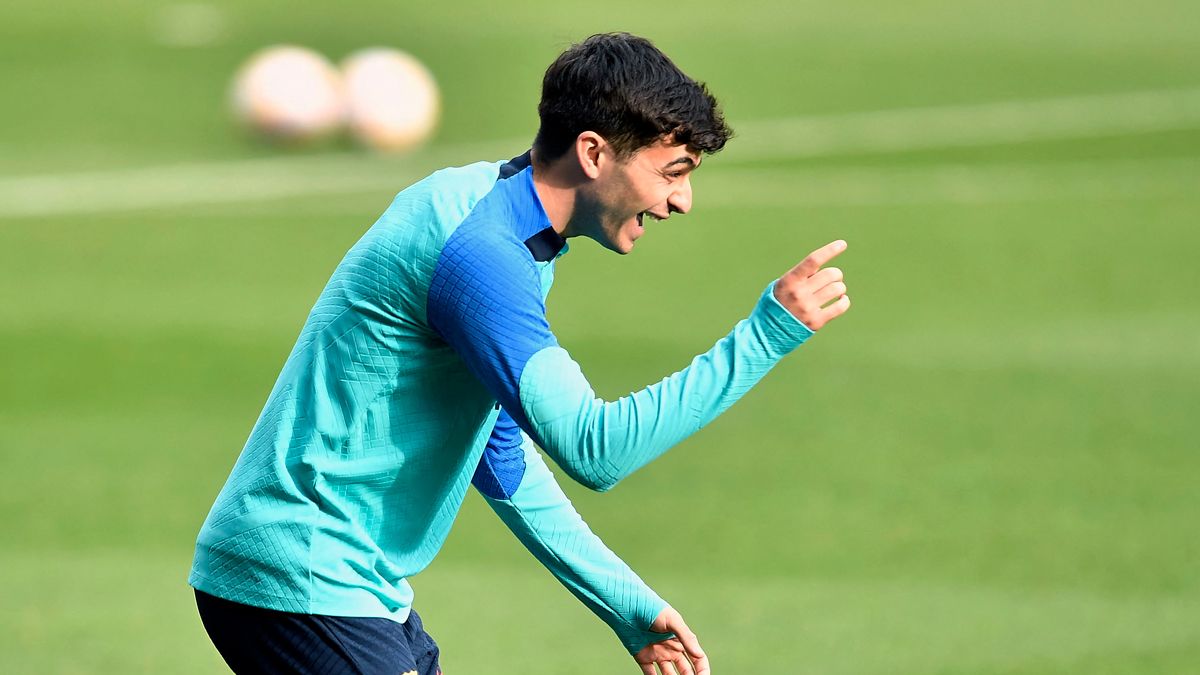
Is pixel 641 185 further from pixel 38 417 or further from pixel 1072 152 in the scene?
pixel 1072 152

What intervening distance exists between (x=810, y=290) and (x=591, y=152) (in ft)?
1.93

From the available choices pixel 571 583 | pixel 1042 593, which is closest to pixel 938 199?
pixel 1042 593

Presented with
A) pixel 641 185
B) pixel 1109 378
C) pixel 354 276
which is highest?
pixel 641 185

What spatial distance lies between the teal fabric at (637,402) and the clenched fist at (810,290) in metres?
0.02

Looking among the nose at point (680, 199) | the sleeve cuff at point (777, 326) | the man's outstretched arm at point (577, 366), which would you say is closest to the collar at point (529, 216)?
the man's outstretched arm at point (577, 366)

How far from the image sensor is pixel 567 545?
4871mm

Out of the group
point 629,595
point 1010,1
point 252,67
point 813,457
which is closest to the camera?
point 629,595

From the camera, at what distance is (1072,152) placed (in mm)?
20156

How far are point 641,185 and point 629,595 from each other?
1.17m

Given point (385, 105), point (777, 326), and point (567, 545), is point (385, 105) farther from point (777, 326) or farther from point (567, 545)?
point (777, 326)

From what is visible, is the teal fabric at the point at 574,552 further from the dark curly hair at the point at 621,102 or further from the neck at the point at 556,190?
the dark curly hair at the point at 621,102

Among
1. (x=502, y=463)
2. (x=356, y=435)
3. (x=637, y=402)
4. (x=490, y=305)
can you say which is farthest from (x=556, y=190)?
(x=502, y=463)

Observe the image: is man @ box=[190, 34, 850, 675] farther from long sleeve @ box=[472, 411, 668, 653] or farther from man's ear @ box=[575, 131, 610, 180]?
long sleeve @ box=[472, 411, 668, 653]

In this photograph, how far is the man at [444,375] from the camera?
412cm
